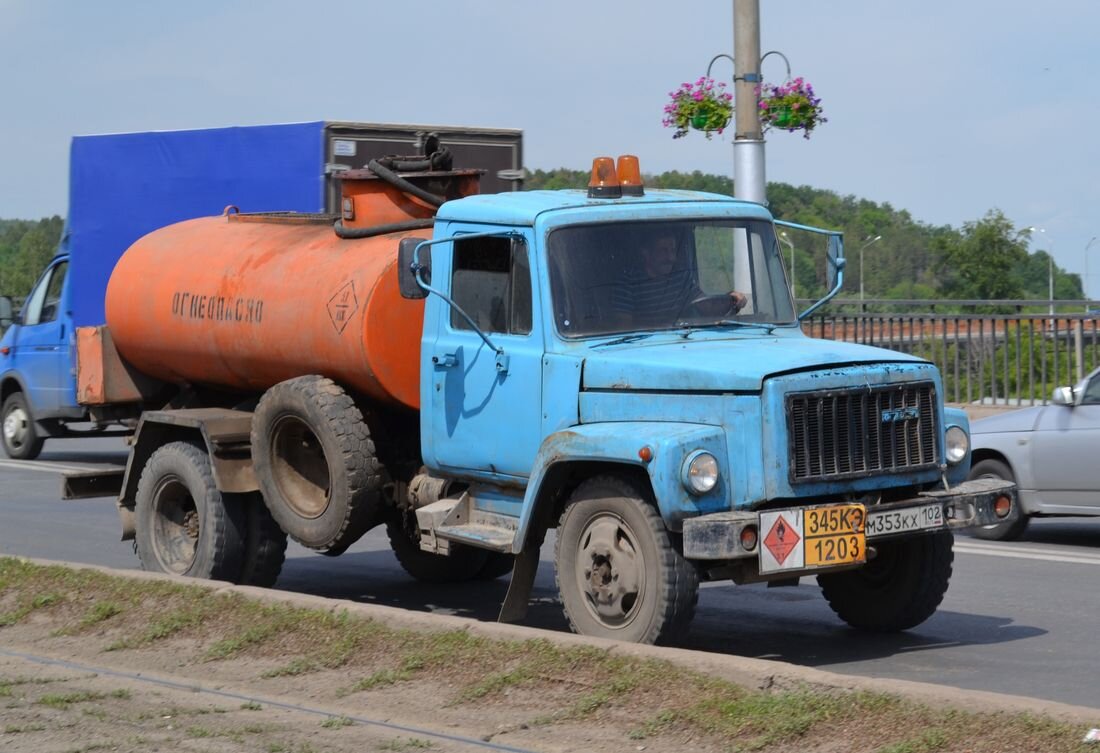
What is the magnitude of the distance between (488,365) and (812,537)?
2033 millimetres

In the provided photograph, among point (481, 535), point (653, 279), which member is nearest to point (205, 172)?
point (481, 535)

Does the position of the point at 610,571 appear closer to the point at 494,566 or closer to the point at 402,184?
the point at 402,184

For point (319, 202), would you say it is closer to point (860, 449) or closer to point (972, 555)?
point (972, 555)

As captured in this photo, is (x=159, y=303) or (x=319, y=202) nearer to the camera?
(x=159, y=303)

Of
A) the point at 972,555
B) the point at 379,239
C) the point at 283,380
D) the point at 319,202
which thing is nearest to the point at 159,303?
the point at 283,380

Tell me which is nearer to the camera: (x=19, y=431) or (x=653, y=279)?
(x=653, y=279)

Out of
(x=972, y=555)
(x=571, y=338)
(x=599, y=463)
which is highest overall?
(x=571, y=338)

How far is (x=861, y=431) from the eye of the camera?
25.5 feet

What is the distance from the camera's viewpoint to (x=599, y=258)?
844 cm

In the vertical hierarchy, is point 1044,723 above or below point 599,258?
below

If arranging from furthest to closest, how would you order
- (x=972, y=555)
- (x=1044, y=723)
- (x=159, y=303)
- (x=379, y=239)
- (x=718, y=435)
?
(x=972, y=555) < (x=159, y=303) < (x=379, y=239) < (x=718, y=435) < (x=1044, y=723)

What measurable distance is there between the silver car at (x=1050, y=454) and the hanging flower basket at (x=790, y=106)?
4.14m

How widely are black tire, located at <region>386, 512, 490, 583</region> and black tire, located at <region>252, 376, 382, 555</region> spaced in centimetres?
128

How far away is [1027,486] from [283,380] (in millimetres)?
5909
